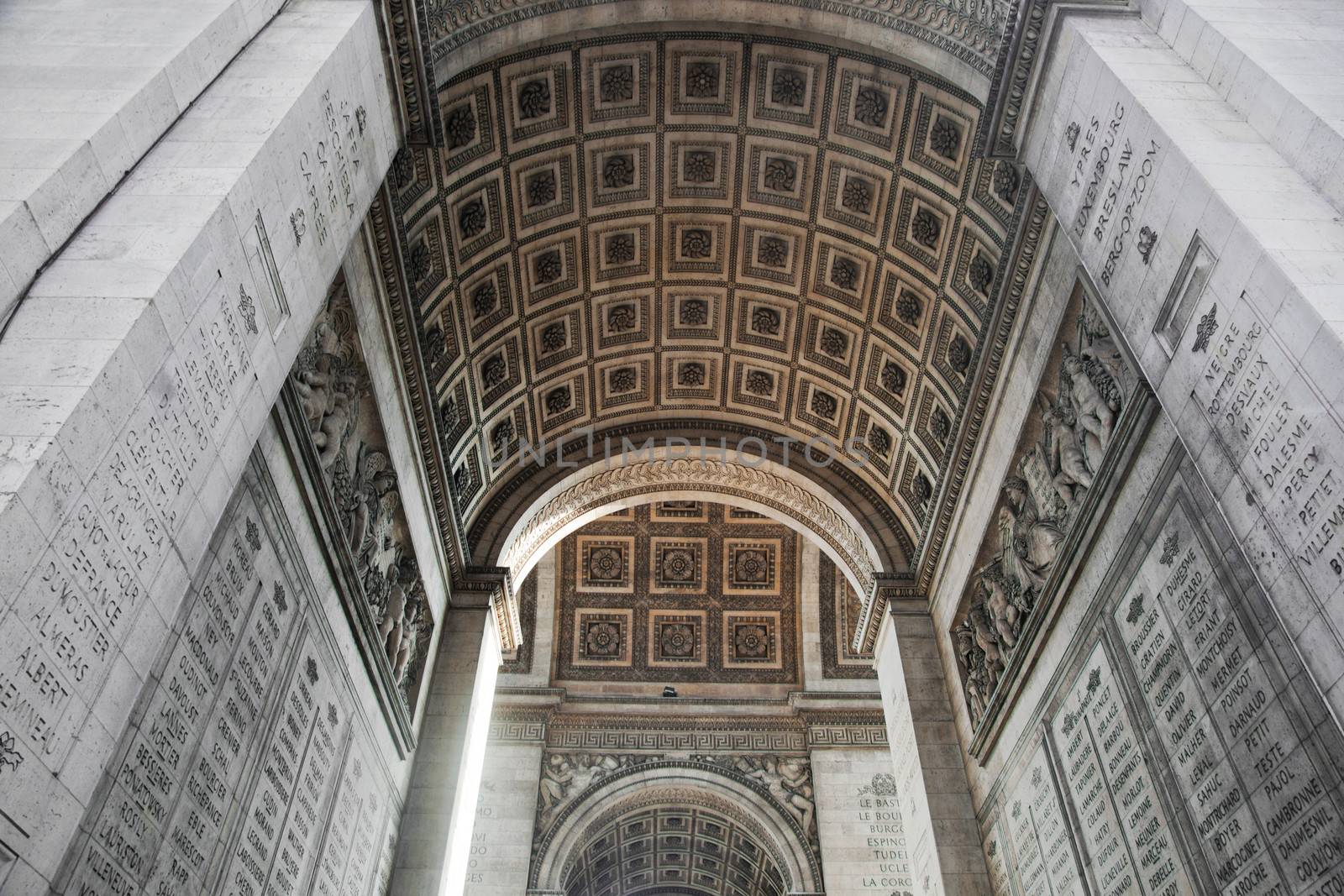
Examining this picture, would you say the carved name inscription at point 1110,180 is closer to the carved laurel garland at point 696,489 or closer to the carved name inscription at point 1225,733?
the carved name inscription at point 1225,733

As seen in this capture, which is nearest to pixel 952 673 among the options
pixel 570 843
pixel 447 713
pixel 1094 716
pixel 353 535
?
pixel 1094 716

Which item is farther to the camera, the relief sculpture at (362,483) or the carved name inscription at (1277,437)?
the relief sculpture at (362,483)

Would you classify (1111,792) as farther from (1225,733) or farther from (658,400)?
(658,400)

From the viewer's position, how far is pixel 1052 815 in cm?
965

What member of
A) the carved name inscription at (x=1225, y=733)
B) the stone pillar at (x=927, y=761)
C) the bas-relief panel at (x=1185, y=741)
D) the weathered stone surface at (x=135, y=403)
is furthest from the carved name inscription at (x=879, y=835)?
the weathered stone surface at (x=135, y=403)

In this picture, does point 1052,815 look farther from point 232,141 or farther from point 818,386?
point 232,141

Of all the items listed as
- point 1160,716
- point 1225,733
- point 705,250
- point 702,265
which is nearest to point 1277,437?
point 1225,733

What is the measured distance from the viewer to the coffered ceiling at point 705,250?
462 inches

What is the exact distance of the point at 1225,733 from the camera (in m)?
6.83

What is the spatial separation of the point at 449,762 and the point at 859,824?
11059 mm

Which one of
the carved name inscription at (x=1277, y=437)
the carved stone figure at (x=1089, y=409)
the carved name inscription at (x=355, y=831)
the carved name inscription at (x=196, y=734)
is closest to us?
the carved name inscription at (x=1277, y=437)

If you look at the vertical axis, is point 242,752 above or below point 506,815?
below

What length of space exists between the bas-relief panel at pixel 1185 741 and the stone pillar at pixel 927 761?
5.93 ft

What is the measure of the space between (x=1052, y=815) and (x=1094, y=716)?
152 centimetres
